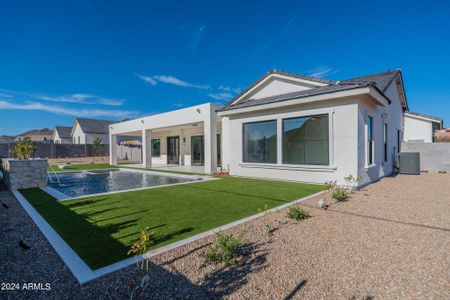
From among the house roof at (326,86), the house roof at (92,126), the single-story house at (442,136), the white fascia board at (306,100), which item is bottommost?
the single-story house at (442,136)

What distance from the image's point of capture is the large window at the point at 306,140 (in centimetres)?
1076

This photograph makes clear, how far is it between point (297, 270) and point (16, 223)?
22.2ft

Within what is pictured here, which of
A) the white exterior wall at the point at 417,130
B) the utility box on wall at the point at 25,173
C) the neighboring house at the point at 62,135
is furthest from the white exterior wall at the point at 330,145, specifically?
the neighboring house at the point at 62,135

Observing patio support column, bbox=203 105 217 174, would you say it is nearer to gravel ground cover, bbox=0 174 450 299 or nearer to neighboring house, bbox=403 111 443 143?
gravel ground cover, bbox=0 174 450 299

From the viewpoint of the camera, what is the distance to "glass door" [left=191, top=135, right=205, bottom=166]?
73.6ft

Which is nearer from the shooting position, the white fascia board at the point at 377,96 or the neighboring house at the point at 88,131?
the white fascia board at the point at 377,96

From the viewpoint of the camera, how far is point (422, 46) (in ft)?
53.8

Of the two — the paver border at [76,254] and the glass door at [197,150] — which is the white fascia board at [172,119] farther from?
the paver border at [76,254]

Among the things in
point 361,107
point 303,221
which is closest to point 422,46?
point 361,107

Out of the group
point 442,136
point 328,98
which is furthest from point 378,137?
point 442,136

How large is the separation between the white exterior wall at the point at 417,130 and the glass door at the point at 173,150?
22.5 meters

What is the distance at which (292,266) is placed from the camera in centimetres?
352

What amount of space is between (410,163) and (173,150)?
71.7ft

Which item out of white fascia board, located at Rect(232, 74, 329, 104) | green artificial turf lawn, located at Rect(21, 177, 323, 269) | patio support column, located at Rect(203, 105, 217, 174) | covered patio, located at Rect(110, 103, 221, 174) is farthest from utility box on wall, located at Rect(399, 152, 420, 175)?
patio support column, located at Rect(203, 105, 217, 174)
